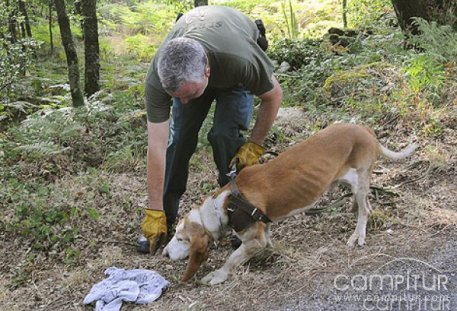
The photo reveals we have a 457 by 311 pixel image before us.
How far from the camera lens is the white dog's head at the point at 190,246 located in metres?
4.13

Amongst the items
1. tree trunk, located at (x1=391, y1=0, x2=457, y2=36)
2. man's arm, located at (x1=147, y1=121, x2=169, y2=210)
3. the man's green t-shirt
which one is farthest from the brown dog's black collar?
tree trunk, located at (x1=391, y1=0, x2=457, y2=36)

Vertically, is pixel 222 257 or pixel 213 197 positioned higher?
pixel 213 197

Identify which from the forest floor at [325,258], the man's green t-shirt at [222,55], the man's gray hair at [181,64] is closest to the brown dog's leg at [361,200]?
the forest floor at [325,258]

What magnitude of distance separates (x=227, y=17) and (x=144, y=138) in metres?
3.58

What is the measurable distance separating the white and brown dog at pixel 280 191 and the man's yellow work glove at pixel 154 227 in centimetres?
38

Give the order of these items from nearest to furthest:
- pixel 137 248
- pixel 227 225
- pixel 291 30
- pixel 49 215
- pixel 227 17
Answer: pixel 227 225 → pixel 227 17 → pixel 137 248 → pixel 49 215 → pixel 291 30

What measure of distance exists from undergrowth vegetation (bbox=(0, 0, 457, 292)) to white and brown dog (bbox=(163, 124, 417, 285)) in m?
1.62

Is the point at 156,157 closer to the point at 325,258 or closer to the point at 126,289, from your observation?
the point at 126,289

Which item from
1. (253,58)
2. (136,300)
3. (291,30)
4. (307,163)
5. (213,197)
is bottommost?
(291,30)

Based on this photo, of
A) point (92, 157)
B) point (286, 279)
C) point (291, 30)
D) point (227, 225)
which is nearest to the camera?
point (286, 279)

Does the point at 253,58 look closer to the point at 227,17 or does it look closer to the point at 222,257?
the point at 227,17

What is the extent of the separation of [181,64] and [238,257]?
1669mm

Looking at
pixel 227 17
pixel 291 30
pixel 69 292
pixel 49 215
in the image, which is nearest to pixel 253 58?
pixel 227 17

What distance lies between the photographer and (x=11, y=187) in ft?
20.7
